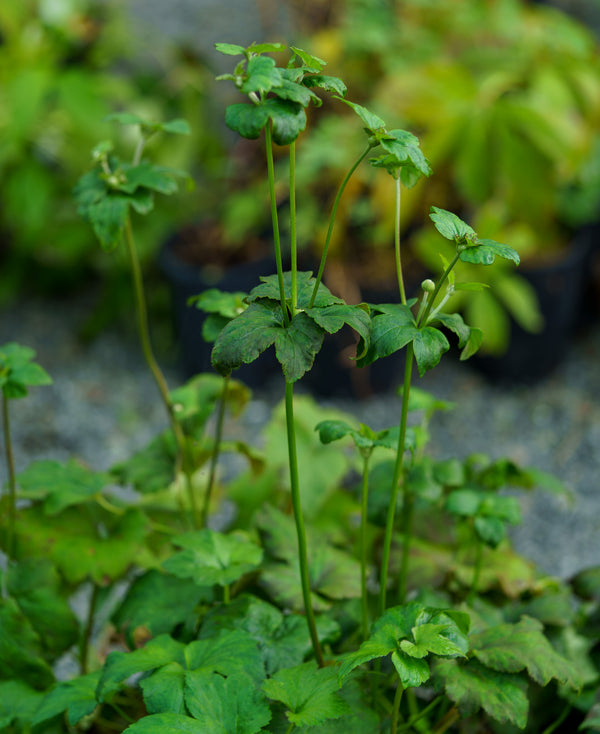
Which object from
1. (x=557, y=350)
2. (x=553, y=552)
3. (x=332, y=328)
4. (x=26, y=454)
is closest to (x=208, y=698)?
(x=332, y=328)

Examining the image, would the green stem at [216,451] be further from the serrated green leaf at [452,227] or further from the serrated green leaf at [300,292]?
the serrated green leaf at [452,227]

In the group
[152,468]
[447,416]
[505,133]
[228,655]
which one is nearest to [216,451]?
[152,468]

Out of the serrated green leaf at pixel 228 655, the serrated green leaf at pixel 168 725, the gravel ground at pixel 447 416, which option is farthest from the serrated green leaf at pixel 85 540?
the gravel ground at pixel 447 416

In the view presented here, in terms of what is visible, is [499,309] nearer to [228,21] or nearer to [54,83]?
[54,83]

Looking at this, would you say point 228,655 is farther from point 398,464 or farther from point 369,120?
point 369,120

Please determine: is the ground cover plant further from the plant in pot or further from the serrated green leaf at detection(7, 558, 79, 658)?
the plant in pot
